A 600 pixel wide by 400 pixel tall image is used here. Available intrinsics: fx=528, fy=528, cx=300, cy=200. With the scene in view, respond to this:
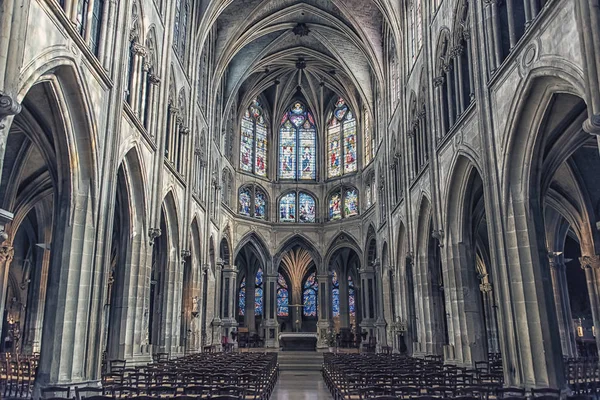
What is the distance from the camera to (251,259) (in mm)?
49625

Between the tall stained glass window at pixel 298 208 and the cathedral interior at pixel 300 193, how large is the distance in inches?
7.1

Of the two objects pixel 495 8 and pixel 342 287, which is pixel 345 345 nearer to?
pixel 342 287

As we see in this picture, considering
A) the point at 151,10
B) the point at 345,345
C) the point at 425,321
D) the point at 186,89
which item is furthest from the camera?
the point at 345,345

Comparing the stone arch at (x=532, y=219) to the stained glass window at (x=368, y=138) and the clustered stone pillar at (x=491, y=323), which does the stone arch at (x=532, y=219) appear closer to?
the clustered stone pillar at (x=491, y=323)

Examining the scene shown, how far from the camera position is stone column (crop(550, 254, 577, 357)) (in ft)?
76.9

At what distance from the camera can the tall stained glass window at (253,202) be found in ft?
146

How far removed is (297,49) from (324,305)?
21219mm

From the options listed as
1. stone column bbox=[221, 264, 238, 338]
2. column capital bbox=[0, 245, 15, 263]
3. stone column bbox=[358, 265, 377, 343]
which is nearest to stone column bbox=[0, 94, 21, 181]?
column capital bbox=[0, 245, 15, 263]

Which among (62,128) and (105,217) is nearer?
(62,128)

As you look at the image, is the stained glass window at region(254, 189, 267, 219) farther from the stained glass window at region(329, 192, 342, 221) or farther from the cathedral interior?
the stained glass window at region(329, 192, 342, 221)

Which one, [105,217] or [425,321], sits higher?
[105,217]

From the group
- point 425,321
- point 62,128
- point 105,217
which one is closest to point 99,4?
point 62,128

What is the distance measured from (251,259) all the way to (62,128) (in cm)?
3593

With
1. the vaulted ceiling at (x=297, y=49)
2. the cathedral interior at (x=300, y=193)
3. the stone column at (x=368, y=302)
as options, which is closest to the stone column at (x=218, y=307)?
the cathedral interior at (x=300, y=193)
